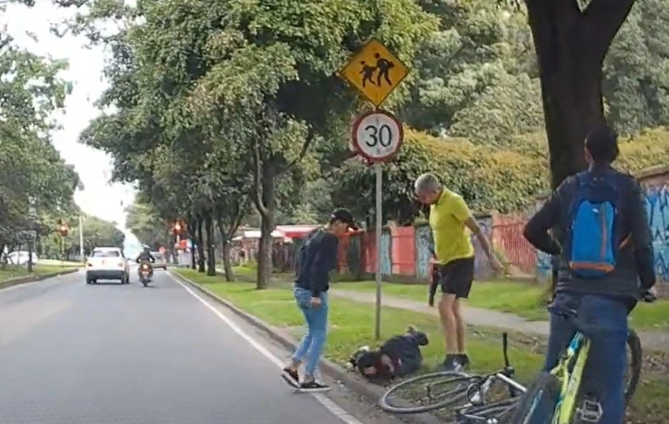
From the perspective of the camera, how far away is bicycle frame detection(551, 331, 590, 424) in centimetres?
598

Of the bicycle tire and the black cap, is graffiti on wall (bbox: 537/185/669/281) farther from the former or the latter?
the bicycle tire

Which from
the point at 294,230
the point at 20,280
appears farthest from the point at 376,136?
the point at 294,230

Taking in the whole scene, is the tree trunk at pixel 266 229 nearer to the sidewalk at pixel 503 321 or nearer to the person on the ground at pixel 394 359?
the sidewalk at pixel 503 321

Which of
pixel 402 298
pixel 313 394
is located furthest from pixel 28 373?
pixel 402 298

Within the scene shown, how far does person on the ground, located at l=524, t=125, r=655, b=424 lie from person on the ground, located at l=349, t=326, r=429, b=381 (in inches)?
191

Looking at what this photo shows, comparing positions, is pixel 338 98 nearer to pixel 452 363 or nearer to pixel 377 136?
pixel 377 136

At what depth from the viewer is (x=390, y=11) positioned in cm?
2816

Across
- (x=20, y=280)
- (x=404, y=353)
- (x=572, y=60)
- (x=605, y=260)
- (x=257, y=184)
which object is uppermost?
(x=257, y=184)

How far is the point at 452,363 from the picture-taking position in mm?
10695

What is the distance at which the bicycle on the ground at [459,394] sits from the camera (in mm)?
7266

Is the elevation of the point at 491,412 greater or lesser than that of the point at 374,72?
lesser

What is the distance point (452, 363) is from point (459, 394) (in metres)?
2.46

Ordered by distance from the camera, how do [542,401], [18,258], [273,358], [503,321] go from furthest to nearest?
[18,258] → [503,321] → [273,358] → [542,401]

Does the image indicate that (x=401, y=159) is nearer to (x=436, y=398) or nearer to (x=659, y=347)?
(x=659, y=347)
